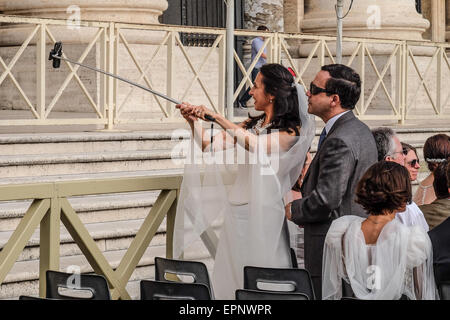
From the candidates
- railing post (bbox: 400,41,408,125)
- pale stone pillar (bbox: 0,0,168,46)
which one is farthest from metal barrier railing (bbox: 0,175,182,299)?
railing post (bbox: 400,41,408,125)

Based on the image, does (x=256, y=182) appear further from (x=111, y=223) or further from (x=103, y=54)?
(x=103, y=54)

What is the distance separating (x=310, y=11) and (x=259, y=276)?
12.4 meters

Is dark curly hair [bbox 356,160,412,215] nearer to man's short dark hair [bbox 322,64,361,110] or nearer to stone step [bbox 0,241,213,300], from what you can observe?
man's short dark hair [bbox 322,64,361,110]

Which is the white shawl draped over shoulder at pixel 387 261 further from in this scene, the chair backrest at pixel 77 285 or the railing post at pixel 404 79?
the railing post at pixel 404 79

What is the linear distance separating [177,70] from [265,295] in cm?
921

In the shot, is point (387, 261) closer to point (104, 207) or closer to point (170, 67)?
point (104, 207)

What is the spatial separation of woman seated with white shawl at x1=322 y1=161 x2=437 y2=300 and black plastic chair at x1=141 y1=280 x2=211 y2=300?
2.17 ft

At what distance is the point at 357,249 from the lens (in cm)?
402

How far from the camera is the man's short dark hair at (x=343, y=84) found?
14.9 feet

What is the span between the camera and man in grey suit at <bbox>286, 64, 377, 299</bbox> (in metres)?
4.38

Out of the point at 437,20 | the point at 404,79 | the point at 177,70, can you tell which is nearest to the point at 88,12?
the point at 177,70

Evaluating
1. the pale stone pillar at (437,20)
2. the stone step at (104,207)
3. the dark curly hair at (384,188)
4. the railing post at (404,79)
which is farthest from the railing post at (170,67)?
the pale stone pillar at (437,20)

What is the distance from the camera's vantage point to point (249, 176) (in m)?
4.65
